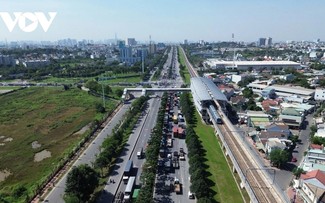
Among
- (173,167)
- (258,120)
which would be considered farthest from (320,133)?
(173,167)

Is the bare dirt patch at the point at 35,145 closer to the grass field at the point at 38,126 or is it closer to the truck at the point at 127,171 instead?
the grass field at the point at 38,126

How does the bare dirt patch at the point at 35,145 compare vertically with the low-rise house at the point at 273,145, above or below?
below

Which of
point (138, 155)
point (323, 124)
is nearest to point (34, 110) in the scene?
point (138, 155)

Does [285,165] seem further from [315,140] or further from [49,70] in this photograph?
[49,70]

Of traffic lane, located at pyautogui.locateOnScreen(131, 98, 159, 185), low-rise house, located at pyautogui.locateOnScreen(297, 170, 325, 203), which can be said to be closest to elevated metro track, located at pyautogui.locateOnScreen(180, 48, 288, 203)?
low-rise house, located at pyautogui.locateOnScreen(297, 170, 325, 203)

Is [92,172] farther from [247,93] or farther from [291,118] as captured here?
[247,93]

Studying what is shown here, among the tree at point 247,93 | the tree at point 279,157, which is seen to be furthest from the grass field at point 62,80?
the tree at point 279,157

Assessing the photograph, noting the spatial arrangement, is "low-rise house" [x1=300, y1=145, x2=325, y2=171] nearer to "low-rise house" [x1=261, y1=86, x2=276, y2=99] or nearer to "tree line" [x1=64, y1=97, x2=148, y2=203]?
"tree line" [x1=64, y1=97, x2=148, y2=203]
